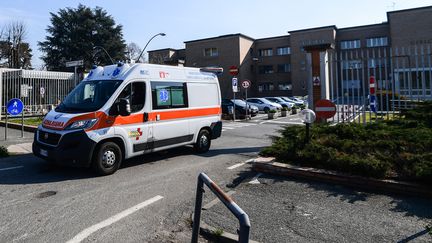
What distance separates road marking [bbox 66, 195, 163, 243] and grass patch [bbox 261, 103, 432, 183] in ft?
9.69

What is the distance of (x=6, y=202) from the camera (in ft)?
18.0

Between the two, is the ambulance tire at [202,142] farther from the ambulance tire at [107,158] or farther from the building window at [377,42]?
the building window at [377,42]

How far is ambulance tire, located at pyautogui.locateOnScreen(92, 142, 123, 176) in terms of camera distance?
277 inches

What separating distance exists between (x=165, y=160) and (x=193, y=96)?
1.89m

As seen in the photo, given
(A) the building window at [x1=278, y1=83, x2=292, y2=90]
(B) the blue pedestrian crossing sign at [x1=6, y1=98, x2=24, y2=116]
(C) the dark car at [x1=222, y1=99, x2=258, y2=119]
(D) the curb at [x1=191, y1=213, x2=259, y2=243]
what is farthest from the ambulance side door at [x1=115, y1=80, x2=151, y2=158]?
(A) the building window at [x1=278, y1=83, x2=292, y2=90]

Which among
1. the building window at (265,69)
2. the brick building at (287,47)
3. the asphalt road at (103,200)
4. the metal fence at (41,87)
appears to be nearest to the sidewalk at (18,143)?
the asphalt road at (103,200)

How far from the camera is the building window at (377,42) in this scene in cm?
5619

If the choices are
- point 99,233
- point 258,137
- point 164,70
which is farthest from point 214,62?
point 99,233

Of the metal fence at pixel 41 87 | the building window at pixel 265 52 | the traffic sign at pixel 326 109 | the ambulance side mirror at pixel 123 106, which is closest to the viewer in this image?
the ambulance side mirror at pixel 123 106

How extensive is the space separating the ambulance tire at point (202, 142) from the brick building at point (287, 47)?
44.4 metres

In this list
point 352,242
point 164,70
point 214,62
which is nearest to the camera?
point 352,242

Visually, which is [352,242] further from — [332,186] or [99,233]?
[99,233]

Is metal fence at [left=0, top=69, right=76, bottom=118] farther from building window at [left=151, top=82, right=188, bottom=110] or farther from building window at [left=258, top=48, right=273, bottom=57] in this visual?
building window at [left=258, top=48, right=273, bottom=57]

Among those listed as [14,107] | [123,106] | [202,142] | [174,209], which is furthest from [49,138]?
[14,107]
